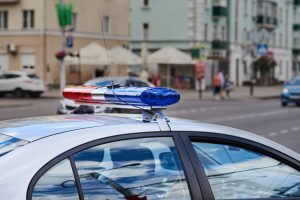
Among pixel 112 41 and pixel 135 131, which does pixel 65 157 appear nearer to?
pixel 135 131

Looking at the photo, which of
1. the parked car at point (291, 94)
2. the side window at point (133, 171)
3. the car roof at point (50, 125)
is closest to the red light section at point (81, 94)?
the car roof at point (50, 125)

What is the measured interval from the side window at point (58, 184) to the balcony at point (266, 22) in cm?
6959

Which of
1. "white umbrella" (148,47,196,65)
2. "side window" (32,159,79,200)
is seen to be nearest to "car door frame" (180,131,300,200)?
"side window" (32,159,79,200)

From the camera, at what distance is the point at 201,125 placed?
403 cm

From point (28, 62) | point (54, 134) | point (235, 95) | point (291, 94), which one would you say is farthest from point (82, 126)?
point (28, 62)

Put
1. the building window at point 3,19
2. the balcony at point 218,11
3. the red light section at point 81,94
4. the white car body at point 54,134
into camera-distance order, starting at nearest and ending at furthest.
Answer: the white car body at point 54,134, the red light section at point 81,94, the building window at point 3,19, the balcony at point 218,11

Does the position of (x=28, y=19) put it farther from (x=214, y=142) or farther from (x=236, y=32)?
(x=214, y=142)

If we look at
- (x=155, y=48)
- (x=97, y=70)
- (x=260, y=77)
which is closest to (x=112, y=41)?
(x=97, y=70)

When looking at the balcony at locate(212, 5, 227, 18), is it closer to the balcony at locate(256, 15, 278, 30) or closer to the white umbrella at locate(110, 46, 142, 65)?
the balcony at locate(256, 15, 278, 30)

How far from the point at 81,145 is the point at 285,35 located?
262 ft

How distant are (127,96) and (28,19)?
45.9 meters

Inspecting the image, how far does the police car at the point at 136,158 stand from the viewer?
3.44 metres

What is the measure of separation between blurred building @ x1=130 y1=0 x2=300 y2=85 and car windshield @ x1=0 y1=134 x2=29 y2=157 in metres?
46.9

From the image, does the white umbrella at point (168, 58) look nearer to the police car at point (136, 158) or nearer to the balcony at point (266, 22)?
the balcony at point (266, 22)
